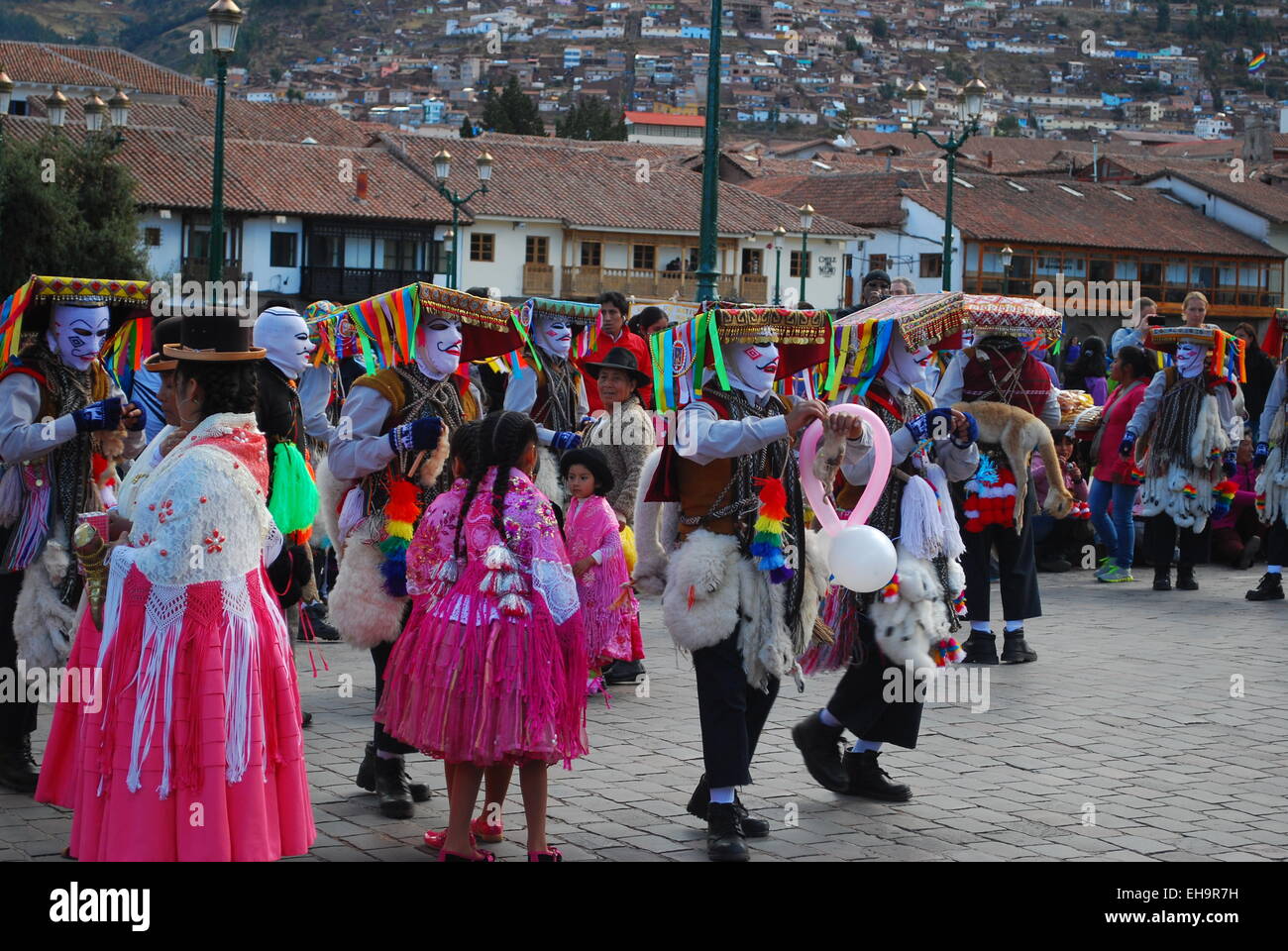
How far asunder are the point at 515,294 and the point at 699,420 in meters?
54.7

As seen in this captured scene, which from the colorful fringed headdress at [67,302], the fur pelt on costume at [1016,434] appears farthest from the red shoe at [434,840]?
the fur pelt on costume at [1016,434]

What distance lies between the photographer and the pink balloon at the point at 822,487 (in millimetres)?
5848

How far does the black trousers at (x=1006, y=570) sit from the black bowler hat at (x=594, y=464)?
8.03ft

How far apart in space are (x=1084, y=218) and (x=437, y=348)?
6341 cm

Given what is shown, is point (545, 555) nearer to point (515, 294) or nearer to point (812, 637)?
point (812, 637)

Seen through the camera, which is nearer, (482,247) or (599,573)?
(599,573)

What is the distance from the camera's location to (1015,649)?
32.2 feet

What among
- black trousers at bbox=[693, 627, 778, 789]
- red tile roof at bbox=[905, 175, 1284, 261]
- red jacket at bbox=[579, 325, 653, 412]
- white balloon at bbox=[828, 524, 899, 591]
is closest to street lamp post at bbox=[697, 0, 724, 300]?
red jacket at bbox=[579, 325, 653, 412]

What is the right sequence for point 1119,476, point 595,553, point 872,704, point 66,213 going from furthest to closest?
point 66,213, point 1119,476, point 595,553, point 872,704

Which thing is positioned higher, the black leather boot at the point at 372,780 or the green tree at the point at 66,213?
the green tree at the point at 66,213

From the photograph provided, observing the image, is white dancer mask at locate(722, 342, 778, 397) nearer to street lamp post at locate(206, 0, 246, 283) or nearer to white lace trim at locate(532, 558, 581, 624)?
white lace trim at locate(532, 558, 581, 624)

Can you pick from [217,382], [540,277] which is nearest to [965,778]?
[217,382]

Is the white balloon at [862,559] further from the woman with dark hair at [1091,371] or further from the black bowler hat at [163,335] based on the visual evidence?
the woman with dark hair at [1091,371]

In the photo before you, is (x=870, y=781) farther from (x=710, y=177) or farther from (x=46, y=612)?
(x=710, y=177)
